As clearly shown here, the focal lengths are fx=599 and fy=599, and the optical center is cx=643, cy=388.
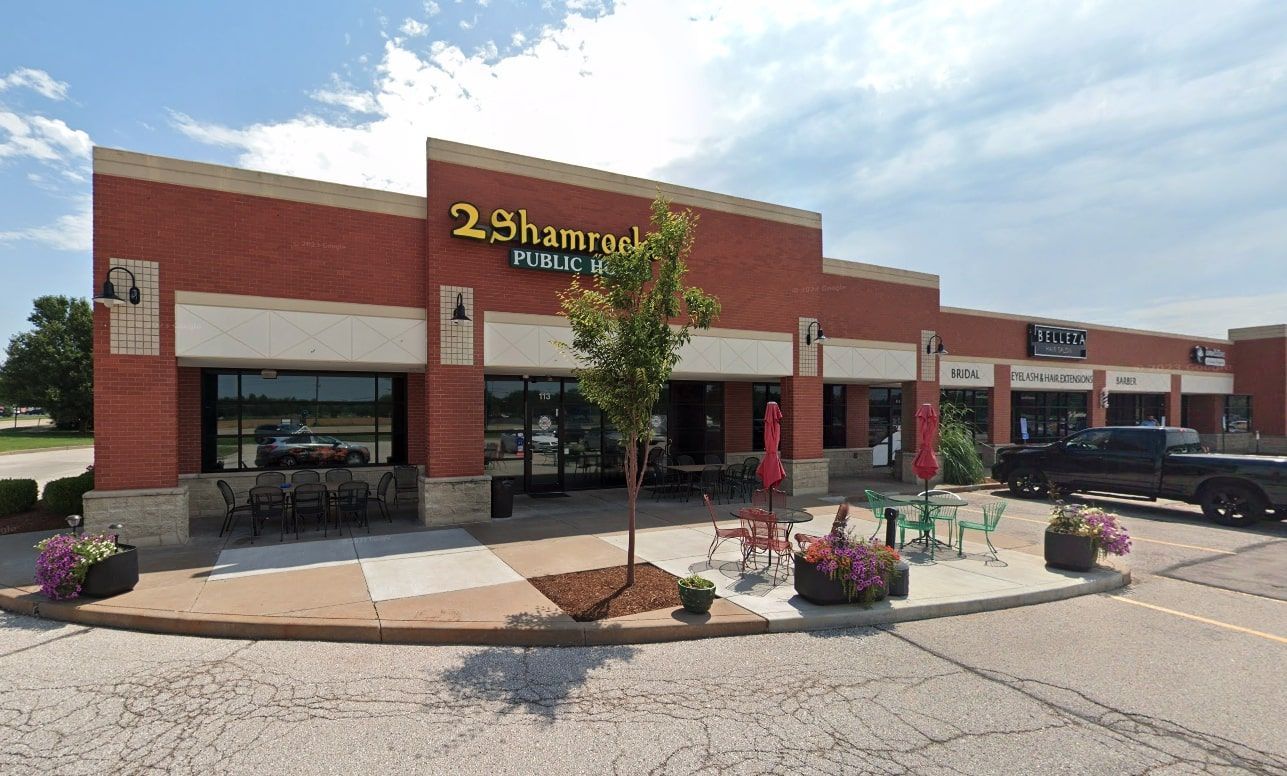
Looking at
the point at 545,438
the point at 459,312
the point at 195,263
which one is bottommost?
the point at 545,438

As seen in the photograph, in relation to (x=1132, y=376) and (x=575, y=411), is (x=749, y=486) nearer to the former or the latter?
(x=575, y=411)

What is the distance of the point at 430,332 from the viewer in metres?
11.6

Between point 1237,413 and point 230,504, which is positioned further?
point 1237,413

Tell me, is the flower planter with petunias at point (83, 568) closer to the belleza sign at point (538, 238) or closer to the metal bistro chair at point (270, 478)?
the metal bistro chair at point (270, 478)

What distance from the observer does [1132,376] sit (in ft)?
89.6

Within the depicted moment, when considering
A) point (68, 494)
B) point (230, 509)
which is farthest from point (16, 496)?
point (230, 509)

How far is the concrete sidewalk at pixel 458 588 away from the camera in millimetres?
6328

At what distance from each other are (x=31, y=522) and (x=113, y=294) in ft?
16.5

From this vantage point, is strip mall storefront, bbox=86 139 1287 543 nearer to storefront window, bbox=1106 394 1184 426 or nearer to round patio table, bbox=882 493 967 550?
round patio table, bbox=882 493 967 550

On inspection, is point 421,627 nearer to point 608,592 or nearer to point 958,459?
point 608,592

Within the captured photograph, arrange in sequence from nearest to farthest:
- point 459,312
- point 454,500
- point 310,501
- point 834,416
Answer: point 310,501 → point 459,312 → point 454,500 → point 834,416

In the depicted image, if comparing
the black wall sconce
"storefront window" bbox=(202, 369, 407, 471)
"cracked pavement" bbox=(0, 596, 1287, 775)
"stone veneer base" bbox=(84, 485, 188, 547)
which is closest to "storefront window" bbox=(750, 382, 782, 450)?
the black wall sconce

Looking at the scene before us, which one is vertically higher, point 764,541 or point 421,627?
point 764,541

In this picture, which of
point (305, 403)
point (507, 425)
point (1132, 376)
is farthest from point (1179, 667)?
point (1132, 376)
